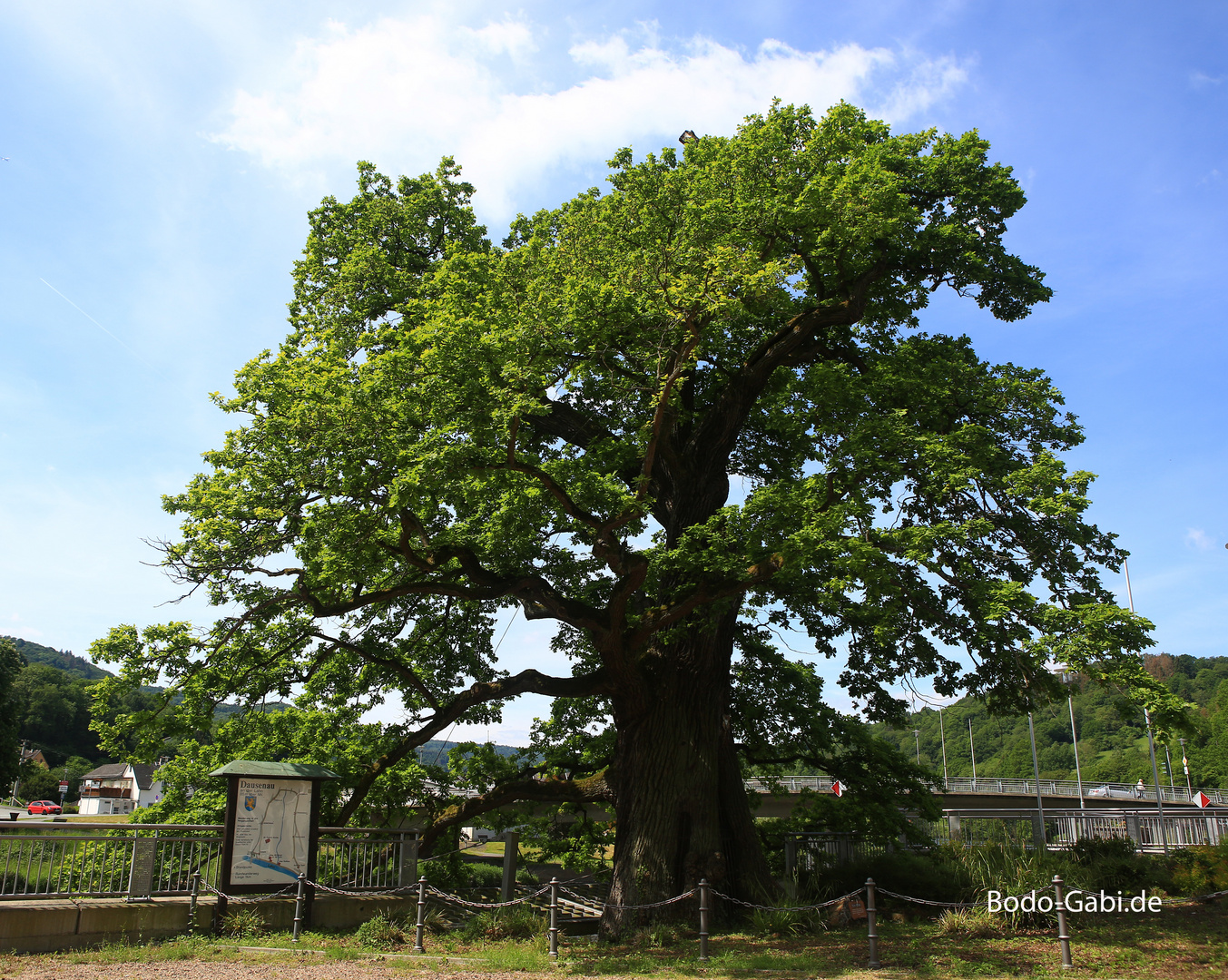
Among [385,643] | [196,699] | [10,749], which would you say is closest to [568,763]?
[385,643]

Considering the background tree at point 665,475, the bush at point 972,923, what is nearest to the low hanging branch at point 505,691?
the background tree at point 665,475

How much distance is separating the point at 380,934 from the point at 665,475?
9843 millimetres

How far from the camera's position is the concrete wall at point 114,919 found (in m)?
10.0

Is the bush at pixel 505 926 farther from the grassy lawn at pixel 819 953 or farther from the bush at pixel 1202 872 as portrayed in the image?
the bush at pixel 1202 872

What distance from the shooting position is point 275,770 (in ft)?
41.1

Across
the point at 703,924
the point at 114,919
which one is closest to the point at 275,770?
the point at 114,919

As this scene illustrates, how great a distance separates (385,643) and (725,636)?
7.85 metres

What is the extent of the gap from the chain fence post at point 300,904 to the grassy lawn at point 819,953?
0.19 meters

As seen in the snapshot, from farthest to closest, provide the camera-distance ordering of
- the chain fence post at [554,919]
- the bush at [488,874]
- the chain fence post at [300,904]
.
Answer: the bush at [488,874] → the chain fence post at [300,904] → the chain fence post at [554,919]

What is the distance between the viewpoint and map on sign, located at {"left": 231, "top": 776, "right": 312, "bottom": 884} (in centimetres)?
1205

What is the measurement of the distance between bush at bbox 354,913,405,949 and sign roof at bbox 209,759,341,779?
2287mm

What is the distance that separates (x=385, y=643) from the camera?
1862 centimetres

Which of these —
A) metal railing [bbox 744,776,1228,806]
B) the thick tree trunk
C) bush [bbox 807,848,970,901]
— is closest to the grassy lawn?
the thick tree trunk

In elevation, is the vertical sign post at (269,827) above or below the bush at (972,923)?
above
